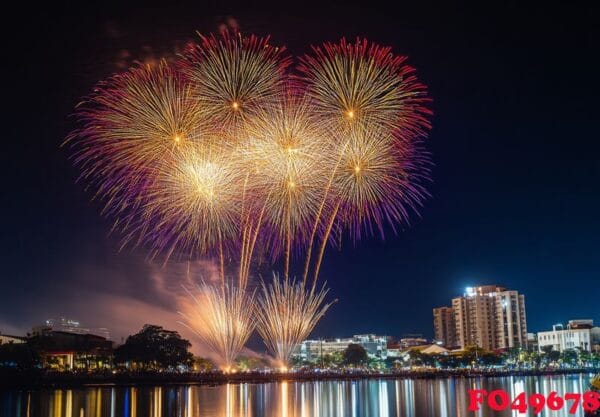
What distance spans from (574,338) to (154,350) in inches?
3657

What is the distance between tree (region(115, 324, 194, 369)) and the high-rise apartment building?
8104 cm

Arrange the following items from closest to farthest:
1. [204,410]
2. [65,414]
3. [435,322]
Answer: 1. [65,414]
2. [204,410]
3. [435,322]

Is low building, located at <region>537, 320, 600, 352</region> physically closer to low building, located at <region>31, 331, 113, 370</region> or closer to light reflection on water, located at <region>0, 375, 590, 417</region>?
low building, located at <region>31, 331, 113, 370</region>

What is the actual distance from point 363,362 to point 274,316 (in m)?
88.9

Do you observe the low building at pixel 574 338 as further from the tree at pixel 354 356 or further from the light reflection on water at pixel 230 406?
the light reflection on water at pixel 230 406

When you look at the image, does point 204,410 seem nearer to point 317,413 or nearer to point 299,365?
point 317,413

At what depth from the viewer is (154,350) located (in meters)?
72.2

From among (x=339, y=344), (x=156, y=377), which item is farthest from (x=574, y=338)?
(x=156, y=377)

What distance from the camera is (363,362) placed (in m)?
115

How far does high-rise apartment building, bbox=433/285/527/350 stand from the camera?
138m

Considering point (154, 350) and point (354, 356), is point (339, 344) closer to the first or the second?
point (354, 356)

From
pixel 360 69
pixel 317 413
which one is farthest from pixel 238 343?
pixel 360 69

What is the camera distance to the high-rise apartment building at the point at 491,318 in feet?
454

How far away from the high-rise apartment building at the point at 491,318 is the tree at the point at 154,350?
3191 inches
